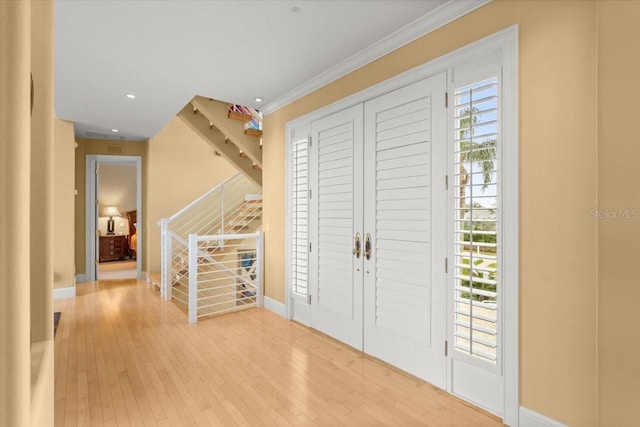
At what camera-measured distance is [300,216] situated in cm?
386

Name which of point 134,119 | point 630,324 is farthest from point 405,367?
point 134,119

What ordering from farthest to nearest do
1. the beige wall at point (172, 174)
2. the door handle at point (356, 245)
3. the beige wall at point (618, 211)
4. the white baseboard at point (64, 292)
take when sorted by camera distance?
the beige wall at point (172, 174) → the white baseboard at point (64, 292) → the door handle at point (356, 245) → the beige wall at point (618, 211)

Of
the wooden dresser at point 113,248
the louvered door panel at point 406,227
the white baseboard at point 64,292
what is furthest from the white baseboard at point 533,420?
the wooden dresser at point 113,248

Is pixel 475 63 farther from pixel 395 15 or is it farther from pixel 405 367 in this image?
pixel 405 367

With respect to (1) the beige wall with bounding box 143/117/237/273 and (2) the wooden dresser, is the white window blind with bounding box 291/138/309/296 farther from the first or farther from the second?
(2) the wooden dresser

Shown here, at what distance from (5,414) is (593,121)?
2.27 meters

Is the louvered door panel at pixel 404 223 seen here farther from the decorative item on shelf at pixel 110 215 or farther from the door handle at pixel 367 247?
the decorative item on shelf at pixel 110 215

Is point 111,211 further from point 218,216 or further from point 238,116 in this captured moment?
point 238,116

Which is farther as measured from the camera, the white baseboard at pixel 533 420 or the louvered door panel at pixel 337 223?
the louvered door panel at pixel 337 223

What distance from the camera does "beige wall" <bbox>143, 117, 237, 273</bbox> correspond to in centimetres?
646

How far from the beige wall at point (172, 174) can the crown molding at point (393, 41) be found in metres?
3.69

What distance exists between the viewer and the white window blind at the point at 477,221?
2098 millimetres

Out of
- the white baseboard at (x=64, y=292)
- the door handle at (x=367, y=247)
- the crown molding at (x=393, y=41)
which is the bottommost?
the white baseboard at (x=64, y=292)

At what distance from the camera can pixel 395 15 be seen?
2.37 metres
